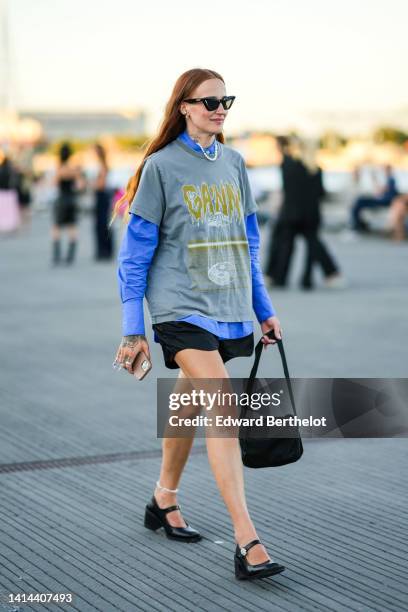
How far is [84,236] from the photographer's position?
2661 cm

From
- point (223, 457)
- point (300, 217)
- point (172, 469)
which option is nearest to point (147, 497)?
point (172, 469)

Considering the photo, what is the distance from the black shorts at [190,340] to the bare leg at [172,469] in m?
0.41

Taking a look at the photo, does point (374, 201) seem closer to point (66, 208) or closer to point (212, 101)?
point (66, 208)

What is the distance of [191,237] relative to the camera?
430 centimetres

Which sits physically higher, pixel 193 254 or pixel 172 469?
pixel 193 254

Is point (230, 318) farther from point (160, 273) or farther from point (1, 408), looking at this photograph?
point (1, 408)

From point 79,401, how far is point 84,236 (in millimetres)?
19325

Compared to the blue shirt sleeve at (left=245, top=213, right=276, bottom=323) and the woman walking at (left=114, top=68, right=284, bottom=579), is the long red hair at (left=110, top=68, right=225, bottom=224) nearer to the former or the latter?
the woman walking at (left=114, top=68, right=284, bottom=579)

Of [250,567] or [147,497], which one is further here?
[147,497]

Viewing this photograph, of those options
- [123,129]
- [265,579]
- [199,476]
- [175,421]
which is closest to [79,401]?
[199,476]

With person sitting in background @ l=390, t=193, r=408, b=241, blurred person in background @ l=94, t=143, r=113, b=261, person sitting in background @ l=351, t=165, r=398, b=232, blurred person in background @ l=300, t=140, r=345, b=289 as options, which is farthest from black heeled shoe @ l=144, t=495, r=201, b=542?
person sitting in background @ l=351, t=165, r=398, b=232

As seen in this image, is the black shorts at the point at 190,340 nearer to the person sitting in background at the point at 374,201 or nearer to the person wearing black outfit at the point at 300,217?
the person wearing black outfit at the point at 300,217

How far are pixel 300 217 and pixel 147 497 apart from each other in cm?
925

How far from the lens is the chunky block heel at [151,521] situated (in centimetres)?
478
